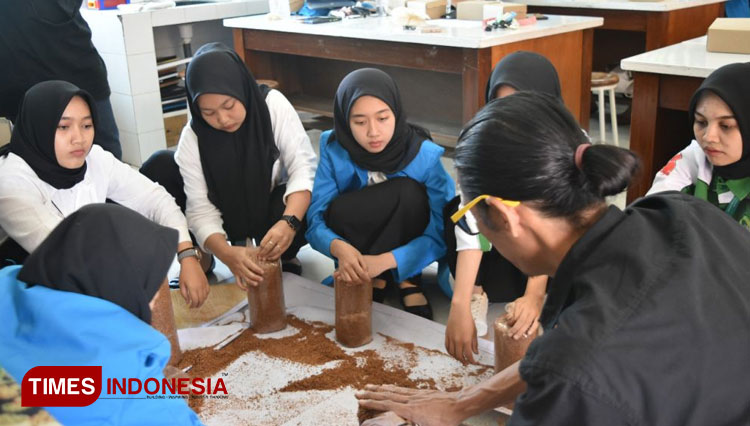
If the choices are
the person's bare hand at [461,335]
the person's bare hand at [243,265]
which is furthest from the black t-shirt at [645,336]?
the person's bare hand at [243,265]

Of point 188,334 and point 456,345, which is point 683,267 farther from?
Result: point 188,334

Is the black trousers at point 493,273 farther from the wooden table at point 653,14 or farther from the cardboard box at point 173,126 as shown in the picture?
the cardboard box at point 173,126

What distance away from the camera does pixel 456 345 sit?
1.80 m

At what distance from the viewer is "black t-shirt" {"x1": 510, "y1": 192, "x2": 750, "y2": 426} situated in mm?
847

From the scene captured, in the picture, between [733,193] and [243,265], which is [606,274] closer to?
[733,193]

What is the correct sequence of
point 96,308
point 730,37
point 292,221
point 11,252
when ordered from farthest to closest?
point 730,37 < point 292,221 < point 11,252 < point 96,308

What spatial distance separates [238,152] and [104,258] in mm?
1267

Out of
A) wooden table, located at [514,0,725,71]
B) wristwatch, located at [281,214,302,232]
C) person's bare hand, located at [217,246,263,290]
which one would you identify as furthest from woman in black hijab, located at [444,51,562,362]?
wooden table, located at [514,0,725,71]

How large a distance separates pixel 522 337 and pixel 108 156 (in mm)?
1344

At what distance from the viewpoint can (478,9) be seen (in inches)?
145

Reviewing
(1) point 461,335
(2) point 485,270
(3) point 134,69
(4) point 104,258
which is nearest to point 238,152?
(2) point 485,270

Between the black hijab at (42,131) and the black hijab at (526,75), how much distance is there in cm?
122

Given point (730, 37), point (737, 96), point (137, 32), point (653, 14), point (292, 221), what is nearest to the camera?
point (737, 96)

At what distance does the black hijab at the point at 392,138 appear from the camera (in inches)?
85.2
